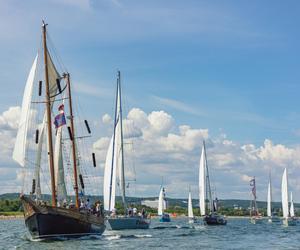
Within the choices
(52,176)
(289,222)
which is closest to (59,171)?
(52,176)

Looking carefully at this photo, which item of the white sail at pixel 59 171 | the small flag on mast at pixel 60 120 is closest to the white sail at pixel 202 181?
the white sail at pixel 59 171

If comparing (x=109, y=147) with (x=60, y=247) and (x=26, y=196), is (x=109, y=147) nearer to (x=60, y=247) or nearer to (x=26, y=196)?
(x=26, y=196)

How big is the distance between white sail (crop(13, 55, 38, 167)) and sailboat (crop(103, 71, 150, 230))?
3186 cm

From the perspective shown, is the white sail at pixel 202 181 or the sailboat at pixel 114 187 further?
the white sail at pixel 202 181

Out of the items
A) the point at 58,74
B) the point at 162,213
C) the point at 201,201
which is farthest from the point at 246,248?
the point at 162,213

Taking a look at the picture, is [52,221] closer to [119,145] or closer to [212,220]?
[119,145]

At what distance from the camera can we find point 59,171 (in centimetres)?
6975

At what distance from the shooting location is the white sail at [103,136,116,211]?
313ft

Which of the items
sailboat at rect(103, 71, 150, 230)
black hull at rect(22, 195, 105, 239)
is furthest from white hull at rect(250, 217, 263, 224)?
black hull at rect(22, 195, 105, 239)

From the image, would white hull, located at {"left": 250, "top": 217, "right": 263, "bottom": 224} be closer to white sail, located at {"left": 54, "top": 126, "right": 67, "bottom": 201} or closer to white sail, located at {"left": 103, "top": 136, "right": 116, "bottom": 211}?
white sail, located at {"left": 103, "top": 136, "right": 116, "bottom": 211}

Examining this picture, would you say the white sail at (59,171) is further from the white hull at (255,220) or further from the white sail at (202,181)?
the white hull at (255,220)

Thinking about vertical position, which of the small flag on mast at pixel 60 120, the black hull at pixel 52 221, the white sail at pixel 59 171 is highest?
the small flag on mast at pixel 60 120

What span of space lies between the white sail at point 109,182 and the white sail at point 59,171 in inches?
997

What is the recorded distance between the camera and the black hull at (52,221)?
6147 centimetres
